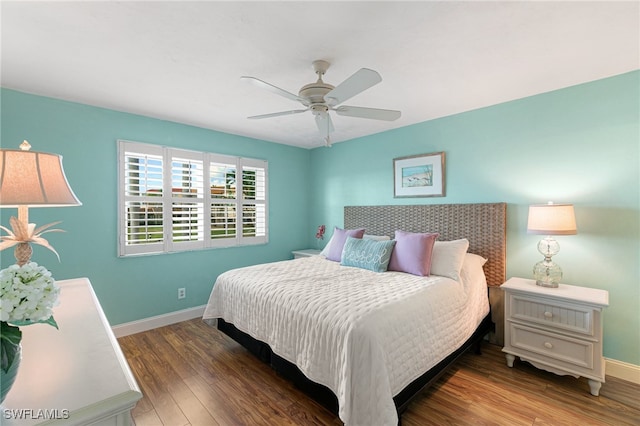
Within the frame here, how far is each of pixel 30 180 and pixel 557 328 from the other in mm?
3461

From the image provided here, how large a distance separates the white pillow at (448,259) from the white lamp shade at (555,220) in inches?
23.8

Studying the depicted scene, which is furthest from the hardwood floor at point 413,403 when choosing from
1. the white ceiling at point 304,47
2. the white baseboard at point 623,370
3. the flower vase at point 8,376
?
the white ceiling at point 304,47

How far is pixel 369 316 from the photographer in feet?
5.54

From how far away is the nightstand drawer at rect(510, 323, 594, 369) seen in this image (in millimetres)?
2133

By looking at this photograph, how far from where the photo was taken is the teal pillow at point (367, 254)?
2.86m

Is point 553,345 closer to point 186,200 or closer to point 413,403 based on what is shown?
point 413,403

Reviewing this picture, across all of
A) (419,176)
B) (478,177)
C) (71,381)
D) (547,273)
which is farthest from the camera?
(419,176)

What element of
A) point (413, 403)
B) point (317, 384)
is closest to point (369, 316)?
point (317, 384)

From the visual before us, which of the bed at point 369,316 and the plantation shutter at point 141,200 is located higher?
the plantation shutter at point 141,200

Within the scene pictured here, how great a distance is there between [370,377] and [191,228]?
295cm

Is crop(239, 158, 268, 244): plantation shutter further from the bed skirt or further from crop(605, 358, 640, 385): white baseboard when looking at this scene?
crop(605, 358, 640, 385): white baseboard

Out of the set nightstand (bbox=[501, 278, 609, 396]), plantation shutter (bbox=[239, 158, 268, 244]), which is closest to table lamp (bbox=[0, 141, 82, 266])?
plantation shutter (bbox=[239, 158, 268, 244])

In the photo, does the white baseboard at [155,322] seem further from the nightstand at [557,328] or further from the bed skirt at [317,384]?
the nightstand at [557,328]

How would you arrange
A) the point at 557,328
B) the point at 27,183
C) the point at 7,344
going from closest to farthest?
the point at 7,344 < the point at 27,183 < the point at 557,328
